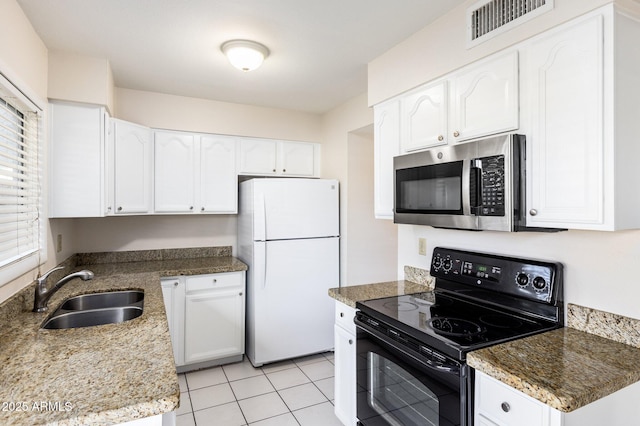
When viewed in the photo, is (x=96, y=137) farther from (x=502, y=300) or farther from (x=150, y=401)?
(x=502, y=300)

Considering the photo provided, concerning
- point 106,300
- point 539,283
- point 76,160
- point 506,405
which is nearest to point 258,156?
point 76,160

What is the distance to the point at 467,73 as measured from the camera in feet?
5.75

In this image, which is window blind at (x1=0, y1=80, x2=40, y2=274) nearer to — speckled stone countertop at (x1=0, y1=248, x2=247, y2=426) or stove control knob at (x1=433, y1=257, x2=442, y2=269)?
speckled stone countertop at (x1=0, y1=248, x2=247, y2=426)

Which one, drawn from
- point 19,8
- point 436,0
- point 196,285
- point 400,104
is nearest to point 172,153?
point 196,285

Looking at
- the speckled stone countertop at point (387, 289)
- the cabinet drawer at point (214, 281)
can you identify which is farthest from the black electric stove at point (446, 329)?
the cabinet drawer at point (214, 281)

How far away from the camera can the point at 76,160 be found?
2.39 metres

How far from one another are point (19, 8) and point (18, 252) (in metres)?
1.25

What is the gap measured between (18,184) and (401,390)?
2.19 meters

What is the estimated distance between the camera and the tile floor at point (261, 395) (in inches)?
92.1

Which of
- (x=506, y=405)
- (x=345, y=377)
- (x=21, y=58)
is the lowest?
(x=345, y=377)

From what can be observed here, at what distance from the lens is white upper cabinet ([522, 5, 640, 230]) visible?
3.99ft

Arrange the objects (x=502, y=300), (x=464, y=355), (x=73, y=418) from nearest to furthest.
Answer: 1. (x=73, y=418)
2. (x=464, y=355)
3. (x=502, y=300)

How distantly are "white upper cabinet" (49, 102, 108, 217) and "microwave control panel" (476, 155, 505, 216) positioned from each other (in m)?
2.42

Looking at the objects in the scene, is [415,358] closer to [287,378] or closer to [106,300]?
[287,378]
